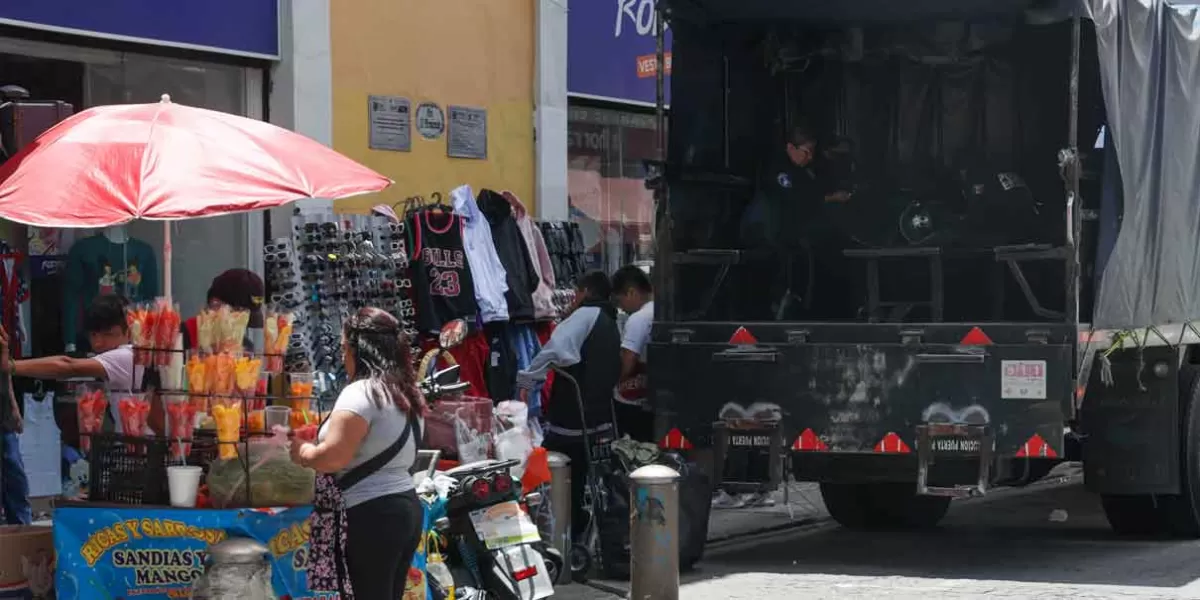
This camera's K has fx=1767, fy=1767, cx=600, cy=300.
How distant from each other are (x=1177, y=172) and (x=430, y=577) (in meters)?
5.75

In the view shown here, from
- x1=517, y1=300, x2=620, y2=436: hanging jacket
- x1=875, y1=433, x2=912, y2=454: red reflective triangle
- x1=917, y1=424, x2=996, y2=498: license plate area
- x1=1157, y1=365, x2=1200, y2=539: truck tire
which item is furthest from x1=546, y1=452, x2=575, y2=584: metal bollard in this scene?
x1=1157, y1=365, x2=1200, y2=539: truck tire

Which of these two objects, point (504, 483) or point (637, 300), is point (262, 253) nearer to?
point (637, 300)

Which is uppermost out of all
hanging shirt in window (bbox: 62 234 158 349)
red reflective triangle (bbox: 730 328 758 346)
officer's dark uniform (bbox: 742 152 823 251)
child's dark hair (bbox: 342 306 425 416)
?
officer's dark uniform (bbox: 742 152 823 251)

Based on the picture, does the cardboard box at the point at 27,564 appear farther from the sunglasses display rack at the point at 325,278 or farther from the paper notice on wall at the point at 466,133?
the paper notice on wall at the point at 466,133

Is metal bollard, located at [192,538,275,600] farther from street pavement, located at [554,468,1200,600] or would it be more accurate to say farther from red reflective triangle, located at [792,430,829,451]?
red reflective triangle, located at [792,430,829,451]

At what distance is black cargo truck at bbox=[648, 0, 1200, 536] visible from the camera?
9.65m

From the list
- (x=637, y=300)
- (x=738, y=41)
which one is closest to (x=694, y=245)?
(x=637, y=300)

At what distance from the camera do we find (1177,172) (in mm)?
10859

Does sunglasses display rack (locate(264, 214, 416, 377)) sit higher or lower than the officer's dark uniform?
lower

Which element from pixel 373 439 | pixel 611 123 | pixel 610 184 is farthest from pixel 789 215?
pixel 373 439

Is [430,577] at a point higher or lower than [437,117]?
lower

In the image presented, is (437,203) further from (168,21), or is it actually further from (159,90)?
(168,21)

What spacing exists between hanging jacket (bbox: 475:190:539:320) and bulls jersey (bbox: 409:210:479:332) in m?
0.47

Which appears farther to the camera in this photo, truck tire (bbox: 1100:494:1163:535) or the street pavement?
truck tire (bbox: 1100:494:1163:535)
